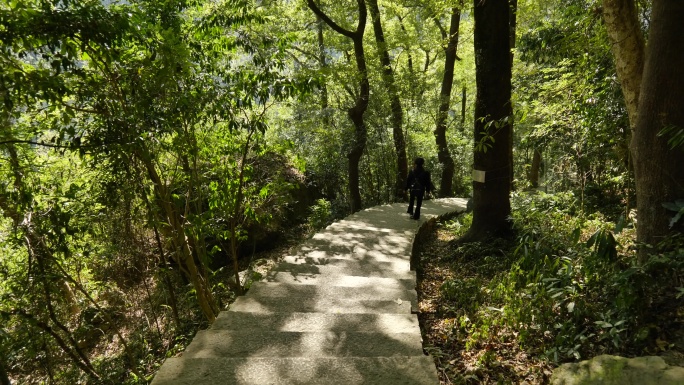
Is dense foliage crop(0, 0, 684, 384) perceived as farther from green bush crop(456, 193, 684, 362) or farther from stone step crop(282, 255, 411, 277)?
stone step crop(282, 255, 411, 277)

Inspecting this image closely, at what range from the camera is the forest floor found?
325cm

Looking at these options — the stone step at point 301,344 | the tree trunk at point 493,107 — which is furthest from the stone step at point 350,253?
the stone step at point 301,344

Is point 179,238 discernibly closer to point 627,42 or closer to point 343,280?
point 343,280

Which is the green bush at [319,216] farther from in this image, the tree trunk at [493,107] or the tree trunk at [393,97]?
the tree trunk at [493,107]

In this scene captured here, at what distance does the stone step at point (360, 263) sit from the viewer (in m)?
6.14

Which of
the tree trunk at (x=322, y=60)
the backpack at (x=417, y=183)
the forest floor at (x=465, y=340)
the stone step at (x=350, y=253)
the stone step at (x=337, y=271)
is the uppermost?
the tree trunk at (x=322, y=60)

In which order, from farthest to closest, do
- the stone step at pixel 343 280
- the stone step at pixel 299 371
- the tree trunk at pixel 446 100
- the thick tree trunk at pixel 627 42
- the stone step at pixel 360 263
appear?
the tree trunk at pixel 446 100 < the stone step at pixel 360 263 < the stone step at pixel 343 280 < the thick tree trunk at pixel 627 42 < the stone step at pixel 299 371

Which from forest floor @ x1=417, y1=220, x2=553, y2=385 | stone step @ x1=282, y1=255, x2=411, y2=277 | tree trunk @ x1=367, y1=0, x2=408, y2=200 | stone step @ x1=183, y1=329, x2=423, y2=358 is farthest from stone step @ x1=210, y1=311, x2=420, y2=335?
tree trunk @ x1=367, y1=0, x2=408, y2=200

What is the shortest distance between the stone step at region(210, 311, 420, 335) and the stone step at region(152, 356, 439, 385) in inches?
30.5

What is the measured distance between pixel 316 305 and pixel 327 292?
0.39 m

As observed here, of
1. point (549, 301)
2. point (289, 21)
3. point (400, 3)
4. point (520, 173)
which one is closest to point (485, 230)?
point (549, 301)

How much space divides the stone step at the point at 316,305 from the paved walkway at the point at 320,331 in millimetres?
11

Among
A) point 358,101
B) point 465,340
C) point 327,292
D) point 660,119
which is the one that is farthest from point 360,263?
point 358,101

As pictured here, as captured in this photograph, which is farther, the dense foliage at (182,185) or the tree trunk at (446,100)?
the tree trunk at (446,100)
